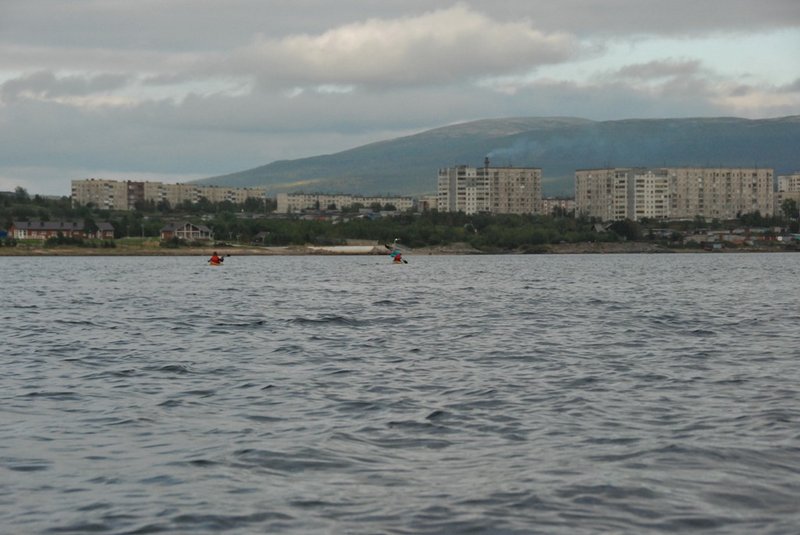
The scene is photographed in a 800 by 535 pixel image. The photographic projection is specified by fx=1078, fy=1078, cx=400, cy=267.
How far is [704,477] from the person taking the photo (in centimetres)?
1292

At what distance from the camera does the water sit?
11.5 metres

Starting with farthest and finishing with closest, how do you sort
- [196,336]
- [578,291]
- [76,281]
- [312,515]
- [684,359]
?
[76,281] < [578,291] < [196,336] < [684,359] < [312,515]

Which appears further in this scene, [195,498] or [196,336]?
[196,336]

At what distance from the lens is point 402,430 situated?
1606 cm

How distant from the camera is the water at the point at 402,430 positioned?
11.5m

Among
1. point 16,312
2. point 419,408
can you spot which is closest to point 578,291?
point 16,312

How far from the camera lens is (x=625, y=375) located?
885 inches

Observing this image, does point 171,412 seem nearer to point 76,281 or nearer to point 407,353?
point 407,353

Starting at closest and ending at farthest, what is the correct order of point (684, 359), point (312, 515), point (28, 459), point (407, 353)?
point (312, 515) → point (28, 459) → point (684, 359) → point (407, 353)

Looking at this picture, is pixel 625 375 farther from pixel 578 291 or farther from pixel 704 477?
pixel 578 291

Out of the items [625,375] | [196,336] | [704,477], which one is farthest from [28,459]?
[196,336]

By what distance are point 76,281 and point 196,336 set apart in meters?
52.0

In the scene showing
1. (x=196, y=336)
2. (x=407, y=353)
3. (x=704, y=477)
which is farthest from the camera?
(x=196, y=336)

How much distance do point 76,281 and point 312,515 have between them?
74094mm
